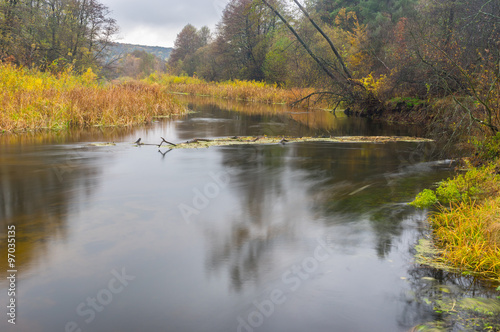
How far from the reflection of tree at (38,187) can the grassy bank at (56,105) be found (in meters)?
1.68

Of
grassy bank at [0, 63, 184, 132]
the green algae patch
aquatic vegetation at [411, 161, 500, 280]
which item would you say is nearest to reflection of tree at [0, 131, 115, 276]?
grassy bank at [0, 63, 184, 132]

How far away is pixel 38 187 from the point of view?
7.45 meters

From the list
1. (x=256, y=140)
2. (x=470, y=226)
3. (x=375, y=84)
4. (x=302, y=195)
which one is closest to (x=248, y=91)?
(x=375, y=84)

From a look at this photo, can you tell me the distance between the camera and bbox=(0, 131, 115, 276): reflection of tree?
5.17 metres

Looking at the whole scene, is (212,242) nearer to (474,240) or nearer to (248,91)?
(474,240)

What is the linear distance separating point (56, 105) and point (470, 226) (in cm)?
1403

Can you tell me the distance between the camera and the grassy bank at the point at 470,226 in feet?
14.5

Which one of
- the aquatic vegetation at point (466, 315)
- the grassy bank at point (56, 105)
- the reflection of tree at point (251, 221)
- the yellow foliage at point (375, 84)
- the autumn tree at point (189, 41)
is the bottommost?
the aquatic vegetation at point (466, 315)

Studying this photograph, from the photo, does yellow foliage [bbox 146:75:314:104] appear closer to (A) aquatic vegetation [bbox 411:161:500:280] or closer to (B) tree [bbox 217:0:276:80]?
(B) tree [bbox 217:0:276:80]

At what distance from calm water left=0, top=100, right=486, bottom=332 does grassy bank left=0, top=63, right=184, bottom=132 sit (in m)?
4.22

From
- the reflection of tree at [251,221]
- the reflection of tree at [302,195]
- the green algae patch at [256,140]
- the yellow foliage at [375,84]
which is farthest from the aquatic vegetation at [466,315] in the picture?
the yellow foliage at [375,84]

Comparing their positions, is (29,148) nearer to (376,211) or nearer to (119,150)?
(119,150)

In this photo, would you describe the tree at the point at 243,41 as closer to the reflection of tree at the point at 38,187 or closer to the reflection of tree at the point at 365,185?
the reflection of tree at the point at 365,185

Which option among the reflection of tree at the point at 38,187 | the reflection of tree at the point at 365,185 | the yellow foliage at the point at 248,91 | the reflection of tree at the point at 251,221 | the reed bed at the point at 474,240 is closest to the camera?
the reed bed at the point at 474,240
